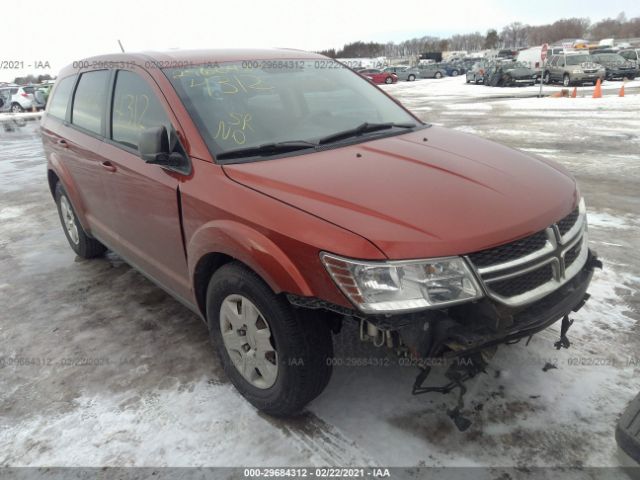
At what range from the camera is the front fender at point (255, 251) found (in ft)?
6.88

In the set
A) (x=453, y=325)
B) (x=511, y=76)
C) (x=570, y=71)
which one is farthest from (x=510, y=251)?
(x=511, y=76)

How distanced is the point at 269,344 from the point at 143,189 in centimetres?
134

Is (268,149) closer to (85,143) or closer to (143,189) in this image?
(143,189)

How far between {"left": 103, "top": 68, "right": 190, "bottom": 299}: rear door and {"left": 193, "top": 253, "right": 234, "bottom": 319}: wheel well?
0.46 ft

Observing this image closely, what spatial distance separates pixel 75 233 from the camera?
4.82 m

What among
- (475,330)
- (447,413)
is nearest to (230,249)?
(475,330)

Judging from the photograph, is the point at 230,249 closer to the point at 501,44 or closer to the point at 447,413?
the point at 447,413

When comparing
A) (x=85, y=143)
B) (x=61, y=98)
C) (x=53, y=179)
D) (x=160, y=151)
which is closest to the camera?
(x=160, y=151)

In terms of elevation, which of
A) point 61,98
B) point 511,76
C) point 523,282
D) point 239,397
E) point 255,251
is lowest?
point 239,397

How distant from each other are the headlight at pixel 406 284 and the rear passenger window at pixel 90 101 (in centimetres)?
265

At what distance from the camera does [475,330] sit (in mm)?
2010

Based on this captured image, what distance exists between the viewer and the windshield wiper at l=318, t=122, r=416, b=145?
285cm

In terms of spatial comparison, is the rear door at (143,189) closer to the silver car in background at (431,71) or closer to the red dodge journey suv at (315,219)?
the red dodge journey suv at (315,219)

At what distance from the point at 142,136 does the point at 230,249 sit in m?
0.85
